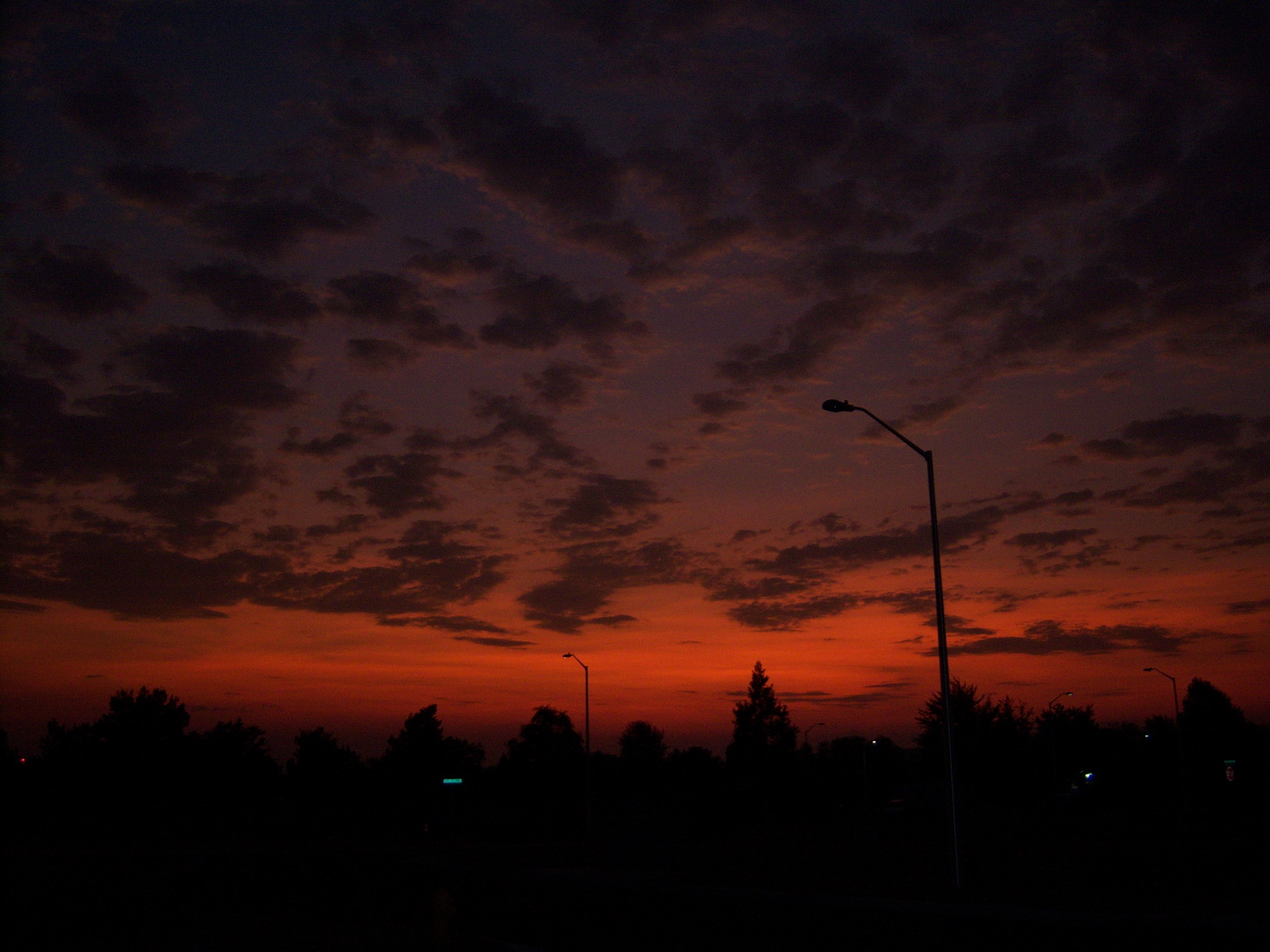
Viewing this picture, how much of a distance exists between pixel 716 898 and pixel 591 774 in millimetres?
95029

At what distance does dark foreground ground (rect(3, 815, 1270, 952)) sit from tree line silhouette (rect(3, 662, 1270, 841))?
16.1 meters

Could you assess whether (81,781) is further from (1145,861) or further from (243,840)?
(1145,861)

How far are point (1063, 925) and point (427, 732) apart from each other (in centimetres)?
13023

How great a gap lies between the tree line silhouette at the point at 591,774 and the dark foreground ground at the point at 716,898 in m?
16.1

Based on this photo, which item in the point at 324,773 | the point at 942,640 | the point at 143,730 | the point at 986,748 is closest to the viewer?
the point at 942,640

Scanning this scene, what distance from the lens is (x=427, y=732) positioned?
466ft

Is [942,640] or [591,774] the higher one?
[942,640]

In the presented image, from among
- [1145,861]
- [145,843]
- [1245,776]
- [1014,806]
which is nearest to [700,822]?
[1014,806]

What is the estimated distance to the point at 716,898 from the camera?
2772 centimetres

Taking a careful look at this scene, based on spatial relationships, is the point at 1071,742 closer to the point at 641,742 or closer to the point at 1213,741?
the point at 1213,741

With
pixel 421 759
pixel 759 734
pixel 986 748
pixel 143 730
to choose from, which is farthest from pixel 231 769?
pixel 986 748

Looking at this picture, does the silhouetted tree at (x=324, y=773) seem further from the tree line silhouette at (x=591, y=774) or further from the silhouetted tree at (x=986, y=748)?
the silhouetted tree at (x=986, y=748)

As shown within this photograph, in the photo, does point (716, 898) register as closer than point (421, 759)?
Yes

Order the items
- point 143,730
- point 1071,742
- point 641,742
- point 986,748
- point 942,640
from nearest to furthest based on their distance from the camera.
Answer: point 942,640 → point 986,748 → point 1071,742 → point 143,730 → point 641,742
